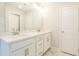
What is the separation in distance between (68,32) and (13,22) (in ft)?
2.39

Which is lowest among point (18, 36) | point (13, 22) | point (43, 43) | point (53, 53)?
point (53, 53)

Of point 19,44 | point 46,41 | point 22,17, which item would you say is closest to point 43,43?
point 46,41

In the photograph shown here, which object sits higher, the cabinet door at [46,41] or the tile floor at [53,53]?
the cabinet door at [46,41]

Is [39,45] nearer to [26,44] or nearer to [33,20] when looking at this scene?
[26,44]

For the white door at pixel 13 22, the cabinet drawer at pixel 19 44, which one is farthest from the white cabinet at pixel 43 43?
the white door at pixel 13 22

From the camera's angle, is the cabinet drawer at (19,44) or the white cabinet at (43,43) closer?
the cabinet drawer at (19,44)

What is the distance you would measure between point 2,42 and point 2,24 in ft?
0.74

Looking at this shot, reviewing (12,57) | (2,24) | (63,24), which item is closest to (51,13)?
(63,24)

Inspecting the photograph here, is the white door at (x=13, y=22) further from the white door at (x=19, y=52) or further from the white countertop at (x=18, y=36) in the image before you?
the white door at (x=19, y=52)

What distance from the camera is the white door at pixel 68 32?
1540mm

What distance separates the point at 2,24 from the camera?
1.46 metres

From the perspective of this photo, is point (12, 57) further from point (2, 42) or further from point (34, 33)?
point (34, 33)

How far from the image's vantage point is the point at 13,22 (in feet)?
4.87

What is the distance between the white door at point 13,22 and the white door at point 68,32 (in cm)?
59
